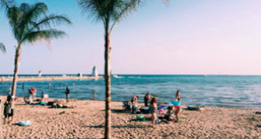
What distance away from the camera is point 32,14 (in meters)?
10.7

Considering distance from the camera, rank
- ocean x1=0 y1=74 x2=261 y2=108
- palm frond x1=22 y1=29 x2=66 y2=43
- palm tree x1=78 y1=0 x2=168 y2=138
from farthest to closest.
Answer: ocean x1=0 y1=74 x2=261 y2=108 → palm frond x1=22 y1=29 x2=66 y2=43 → palm tree x1=78 y1=0 x2=168 y2=138

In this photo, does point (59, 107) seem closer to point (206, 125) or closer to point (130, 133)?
point (130, 133)

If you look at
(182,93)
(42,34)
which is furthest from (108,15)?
(182,93)

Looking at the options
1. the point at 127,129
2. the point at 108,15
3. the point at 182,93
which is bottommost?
the point at 182,93

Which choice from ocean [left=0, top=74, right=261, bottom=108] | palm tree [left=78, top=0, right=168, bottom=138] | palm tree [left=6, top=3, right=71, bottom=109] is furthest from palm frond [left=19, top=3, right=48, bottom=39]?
ocean [left=0, top=74, right=261, bottom=108]

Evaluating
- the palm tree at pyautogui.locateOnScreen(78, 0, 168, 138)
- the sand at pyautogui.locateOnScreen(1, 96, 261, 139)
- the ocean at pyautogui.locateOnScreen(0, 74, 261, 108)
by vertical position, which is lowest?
the ocean at pyautogui.locateOnScreen(0, 74, 261, 108)

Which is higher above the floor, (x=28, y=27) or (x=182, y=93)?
(x=28, y=27)

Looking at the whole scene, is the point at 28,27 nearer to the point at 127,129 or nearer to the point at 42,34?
the point at 42,34

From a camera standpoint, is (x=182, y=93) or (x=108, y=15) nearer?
(x=108, y=15)

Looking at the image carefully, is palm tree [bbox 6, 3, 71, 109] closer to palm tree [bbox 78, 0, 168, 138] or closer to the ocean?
palm tree [bbox 78, 0, 168, 138]

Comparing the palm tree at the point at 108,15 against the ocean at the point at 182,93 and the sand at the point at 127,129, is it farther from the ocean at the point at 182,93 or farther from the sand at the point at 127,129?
the ocean at the point at 182,93

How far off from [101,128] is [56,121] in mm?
3233

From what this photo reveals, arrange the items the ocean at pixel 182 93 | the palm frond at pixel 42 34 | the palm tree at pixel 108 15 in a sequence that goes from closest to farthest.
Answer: the palm tree at pixel 108 15 → the palm frond at pixel 42 34 → the ocean at pixel 182 93

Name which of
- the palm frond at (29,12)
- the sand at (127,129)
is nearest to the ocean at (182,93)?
the sand at (127,129)
